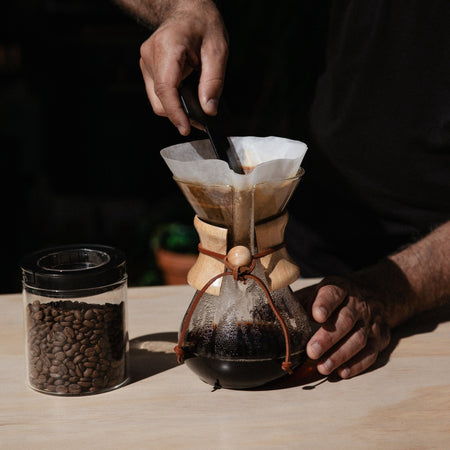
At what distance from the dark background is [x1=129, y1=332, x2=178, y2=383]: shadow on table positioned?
192cm

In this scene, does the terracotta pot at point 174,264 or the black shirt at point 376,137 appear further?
the terracotta pot at point 174,264

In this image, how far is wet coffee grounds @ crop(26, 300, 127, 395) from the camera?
0.84 meters

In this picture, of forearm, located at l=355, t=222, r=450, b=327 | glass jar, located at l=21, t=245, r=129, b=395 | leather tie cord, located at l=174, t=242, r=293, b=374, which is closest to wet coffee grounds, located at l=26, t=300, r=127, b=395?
glass jar, located at l=21, t=245, r=129, b=395

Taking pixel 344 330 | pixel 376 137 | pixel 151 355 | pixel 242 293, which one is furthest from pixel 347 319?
pixel 376 137

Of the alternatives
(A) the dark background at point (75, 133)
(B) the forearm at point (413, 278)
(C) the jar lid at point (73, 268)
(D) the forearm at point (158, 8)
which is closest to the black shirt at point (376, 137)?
(B) the forearm at point (413, 278)

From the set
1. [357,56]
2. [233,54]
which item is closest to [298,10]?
[233,54]

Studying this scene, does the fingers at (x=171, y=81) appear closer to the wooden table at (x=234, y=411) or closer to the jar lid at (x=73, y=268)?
the jar lid at (x=73, y=268)

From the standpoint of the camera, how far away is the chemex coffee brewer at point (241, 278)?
0.82 metres

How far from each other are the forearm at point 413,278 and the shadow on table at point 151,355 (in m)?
0.31

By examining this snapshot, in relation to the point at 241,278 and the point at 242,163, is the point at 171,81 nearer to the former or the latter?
the point at 242,163

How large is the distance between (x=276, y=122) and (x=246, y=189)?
5.40ft

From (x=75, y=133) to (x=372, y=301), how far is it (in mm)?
2730

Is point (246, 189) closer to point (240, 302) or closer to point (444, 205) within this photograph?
point (240, 302)

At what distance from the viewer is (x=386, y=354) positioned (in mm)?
1010
